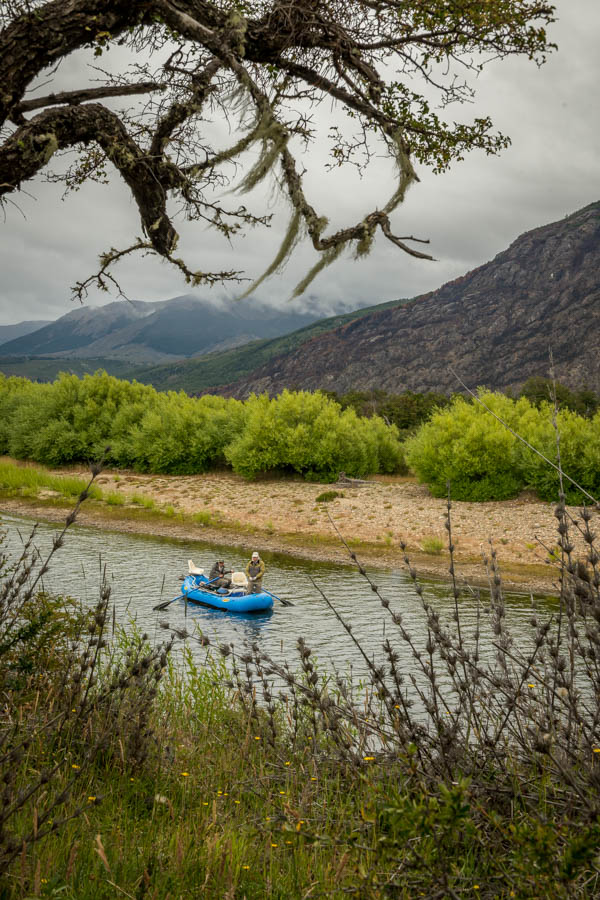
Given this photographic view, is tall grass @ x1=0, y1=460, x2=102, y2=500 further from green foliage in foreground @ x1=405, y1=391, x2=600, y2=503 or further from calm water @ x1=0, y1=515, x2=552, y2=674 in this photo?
green foliage in foreground @ x1=405, y1=391, x2=600, y2=503

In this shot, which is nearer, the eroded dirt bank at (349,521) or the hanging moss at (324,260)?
the hanging moss at (324,260)

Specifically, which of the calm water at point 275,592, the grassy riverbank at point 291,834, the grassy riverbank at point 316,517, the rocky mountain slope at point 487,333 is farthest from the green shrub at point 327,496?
the rocky mountain slope at point 487,333

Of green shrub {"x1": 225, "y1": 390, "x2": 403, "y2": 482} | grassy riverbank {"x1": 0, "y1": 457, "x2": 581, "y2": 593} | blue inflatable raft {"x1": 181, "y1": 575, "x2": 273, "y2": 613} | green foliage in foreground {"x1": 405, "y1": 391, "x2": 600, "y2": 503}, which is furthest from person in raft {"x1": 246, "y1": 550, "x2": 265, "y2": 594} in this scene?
green shrub {"x1": 225, "y1": 390, "x2": 403, "y2": 482}

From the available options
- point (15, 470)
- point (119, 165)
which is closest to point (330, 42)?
point (119, 165)

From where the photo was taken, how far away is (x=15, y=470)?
3053 cm

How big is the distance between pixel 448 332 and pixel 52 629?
144 m

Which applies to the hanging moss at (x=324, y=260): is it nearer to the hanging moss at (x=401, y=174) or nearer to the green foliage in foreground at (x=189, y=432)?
the hanging moss at (x=401, y=174)

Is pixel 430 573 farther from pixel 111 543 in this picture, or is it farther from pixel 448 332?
pixel 448 332

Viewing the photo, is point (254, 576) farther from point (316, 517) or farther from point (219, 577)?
point (316, 517)

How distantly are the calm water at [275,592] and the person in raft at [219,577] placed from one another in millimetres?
656

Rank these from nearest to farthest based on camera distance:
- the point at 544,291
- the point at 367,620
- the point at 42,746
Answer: the point at 42,746 < the point at 367,620 < the point at 544,291

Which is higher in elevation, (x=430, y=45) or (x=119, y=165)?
(x=430, y=45)

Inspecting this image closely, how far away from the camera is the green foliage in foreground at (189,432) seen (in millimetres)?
29453

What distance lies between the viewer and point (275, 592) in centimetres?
1515
